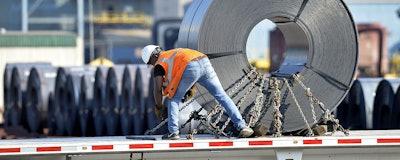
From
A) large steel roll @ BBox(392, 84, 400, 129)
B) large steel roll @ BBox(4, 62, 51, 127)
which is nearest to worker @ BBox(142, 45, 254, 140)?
large steel roll @ BBox(392, 84, 400, 129)

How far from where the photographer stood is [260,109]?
920 centimetres

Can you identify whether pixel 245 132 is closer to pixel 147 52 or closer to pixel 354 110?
pixel 147 52

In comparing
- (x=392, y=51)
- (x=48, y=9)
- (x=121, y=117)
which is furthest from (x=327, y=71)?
(x=48, y=9)

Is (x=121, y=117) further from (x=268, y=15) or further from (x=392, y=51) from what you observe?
(x=392, y=51)

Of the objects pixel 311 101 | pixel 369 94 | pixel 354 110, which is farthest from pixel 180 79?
pixel 354 110

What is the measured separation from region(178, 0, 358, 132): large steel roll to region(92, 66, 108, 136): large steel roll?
656cm

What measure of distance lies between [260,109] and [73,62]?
24.7 m

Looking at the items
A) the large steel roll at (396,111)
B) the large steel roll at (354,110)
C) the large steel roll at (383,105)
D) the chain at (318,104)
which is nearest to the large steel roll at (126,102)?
the large steel roll at (354,110)

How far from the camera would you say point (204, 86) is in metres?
8.79

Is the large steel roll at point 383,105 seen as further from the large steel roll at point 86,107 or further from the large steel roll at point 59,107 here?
the large steel roll at point 59,107

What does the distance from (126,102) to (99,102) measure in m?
0.77

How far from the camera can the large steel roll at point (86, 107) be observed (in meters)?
16.2

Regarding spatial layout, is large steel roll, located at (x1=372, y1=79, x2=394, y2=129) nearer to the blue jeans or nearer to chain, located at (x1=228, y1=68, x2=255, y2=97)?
chain, located at (x1=228, y1=68, x2=255, y2=97)

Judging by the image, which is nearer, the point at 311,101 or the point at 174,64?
the point at 174,64
